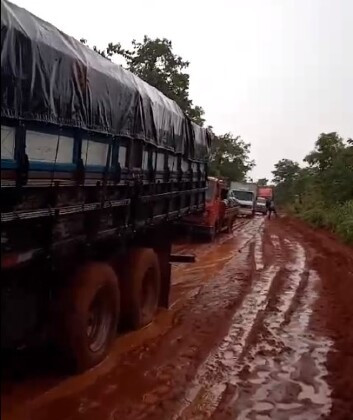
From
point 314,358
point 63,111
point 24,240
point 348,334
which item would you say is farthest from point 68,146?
point 348,334

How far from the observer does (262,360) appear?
22.3 ft

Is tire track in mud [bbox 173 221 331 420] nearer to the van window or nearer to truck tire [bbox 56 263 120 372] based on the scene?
truck tire [bbox 56 263 120 372]

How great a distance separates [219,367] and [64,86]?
3.38 metres

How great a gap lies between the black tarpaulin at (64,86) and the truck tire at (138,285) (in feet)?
4.95

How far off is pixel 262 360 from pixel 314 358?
26.6 inches

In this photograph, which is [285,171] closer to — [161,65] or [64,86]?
[161,65]

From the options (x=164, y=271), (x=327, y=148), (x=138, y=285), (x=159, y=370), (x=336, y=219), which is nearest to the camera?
(x=159, y=370)

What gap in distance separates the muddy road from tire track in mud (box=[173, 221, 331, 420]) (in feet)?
0.04

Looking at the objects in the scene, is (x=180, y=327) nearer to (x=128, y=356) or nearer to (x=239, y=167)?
(x=128, y=356)

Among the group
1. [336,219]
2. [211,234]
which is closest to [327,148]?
[336,219]

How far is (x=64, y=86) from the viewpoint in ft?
16.6

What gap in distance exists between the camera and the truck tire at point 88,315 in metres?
5.42

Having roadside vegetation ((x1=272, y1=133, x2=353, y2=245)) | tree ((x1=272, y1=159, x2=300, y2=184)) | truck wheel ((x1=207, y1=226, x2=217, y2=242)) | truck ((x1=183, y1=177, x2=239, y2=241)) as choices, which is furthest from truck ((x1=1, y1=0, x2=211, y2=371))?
tree ((x1=272, y1=159, x2=300, y2=184))

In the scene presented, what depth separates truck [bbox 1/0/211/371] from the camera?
436 centimetres
